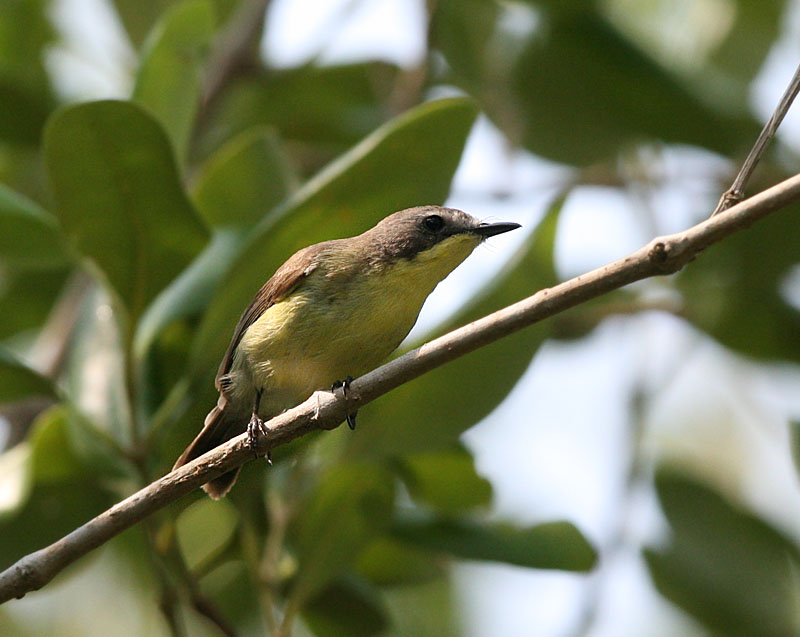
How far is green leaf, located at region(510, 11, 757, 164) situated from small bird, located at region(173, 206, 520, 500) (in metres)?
1.64

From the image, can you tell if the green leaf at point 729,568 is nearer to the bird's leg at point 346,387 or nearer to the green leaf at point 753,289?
the green leaf at point 753,289

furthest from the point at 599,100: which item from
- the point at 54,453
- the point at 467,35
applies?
the point at 54,453

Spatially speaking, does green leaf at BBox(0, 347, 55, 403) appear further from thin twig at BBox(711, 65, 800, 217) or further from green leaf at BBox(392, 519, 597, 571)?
thin twig at BBox(711, 65, 800, 217)

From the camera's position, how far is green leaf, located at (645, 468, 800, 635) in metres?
3.82

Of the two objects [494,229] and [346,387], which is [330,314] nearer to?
[494,229]

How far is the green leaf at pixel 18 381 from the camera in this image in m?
2.86

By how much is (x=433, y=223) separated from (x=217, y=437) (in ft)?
2.61

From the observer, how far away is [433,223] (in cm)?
268

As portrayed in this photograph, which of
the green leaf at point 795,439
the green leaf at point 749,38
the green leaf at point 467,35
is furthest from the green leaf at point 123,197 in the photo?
the green leaf at point 749,38

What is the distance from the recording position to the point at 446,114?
2600 millimetres

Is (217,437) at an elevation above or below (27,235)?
below

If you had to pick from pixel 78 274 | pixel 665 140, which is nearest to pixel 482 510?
pixel 665 140

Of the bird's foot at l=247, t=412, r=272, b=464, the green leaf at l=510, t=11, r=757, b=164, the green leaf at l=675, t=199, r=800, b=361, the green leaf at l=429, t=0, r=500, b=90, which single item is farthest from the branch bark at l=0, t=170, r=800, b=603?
the green leaf at l=429, t=0, r=500, b=90

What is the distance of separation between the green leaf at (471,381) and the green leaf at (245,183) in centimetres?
79
